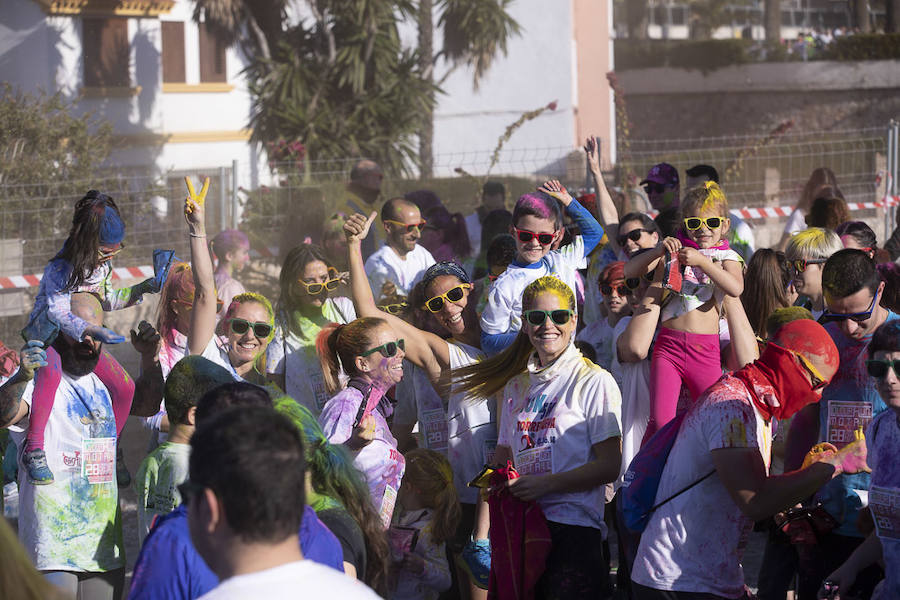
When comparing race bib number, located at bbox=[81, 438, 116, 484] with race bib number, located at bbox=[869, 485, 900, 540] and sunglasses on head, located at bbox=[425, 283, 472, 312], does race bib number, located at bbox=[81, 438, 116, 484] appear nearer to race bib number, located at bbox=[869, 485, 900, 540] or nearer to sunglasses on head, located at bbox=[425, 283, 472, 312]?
sunglasses on head, located at bbox=[425, 283, 472, 312]

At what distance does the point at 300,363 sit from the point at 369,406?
141cm

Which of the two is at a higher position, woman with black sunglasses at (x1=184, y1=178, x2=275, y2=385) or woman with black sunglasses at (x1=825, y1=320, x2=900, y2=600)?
woman with black sunglasses at (x1=184, y1=178, x2=275, y2=385)

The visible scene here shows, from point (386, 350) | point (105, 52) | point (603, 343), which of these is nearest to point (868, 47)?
point (105, 52)

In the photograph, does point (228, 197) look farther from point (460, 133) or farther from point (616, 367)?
point (460, 133)

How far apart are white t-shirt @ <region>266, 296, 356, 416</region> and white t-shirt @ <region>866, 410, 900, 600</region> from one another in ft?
8.93

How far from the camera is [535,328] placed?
4.19 meters

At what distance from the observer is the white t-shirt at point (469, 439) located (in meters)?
4.81

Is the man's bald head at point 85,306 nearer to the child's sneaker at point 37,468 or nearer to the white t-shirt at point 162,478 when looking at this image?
the child's sneaker at point 37,468

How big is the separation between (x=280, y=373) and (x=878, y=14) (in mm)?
55940

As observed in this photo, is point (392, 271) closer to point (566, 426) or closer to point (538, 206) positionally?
point (538, 206)

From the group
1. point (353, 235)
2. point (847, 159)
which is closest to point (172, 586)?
point (353, 235)

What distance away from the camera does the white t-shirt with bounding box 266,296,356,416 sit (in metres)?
5.55

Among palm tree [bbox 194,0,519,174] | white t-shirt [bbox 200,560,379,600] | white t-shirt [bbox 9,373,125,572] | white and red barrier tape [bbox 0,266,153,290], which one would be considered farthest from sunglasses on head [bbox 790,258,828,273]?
palm tree [bbox 194,0,519,174]

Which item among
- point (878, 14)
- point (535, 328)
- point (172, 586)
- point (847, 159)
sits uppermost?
point (878, 14)
